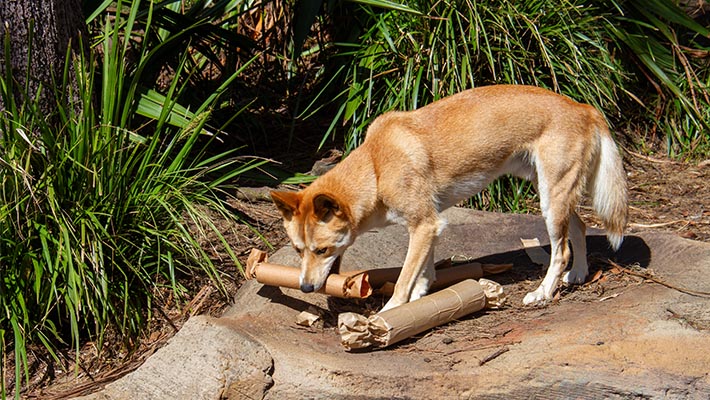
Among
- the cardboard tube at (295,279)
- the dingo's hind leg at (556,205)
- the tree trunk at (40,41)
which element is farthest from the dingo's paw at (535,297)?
the tree trunk at (40,41)

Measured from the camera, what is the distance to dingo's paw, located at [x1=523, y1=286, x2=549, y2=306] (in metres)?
5.32

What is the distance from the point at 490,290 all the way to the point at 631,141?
413 cm

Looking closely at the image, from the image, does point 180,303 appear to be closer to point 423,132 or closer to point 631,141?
point 423,132

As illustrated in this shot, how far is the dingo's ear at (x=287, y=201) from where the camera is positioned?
195 inches

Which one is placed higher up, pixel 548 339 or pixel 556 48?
pixel 556 48

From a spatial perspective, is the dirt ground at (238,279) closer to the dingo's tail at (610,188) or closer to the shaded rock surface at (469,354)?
the shaded rock surface at (469,354)

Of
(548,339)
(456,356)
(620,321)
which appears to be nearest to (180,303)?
(456,356)

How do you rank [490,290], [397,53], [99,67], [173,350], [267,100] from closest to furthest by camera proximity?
[173,350], [490,290], [99,67], [397,53], [267,100]

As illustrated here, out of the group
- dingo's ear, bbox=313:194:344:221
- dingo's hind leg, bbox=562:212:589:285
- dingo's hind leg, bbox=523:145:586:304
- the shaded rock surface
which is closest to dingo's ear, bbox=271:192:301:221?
dingo's ear, bbox=313:194:344:221

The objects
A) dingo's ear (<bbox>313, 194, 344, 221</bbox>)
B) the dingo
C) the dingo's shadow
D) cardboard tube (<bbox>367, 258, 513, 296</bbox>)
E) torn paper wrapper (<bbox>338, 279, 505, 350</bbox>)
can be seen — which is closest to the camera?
torn paper wrapper (<bbox>338, 279, 505, 350</bbox>)

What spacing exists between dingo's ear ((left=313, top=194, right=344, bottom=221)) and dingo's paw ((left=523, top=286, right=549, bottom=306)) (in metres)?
1.34

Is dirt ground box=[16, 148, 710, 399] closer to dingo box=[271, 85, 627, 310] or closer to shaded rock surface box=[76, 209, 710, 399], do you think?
shaded rock surface box=[76, 209, 710, 399]

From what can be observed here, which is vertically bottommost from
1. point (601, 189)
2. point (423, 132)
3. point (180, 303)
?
point (180, 303)

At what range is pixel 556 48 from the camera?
7449mm
